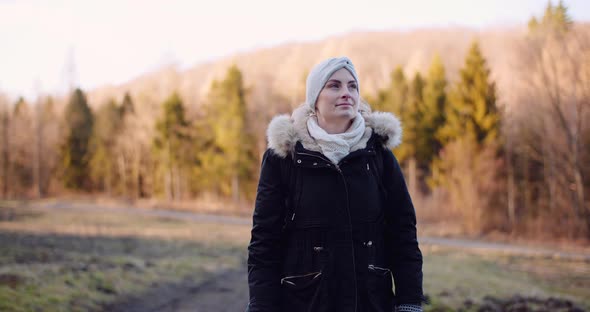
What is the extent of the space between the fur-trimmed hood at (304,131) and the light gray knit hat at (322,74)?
0.10 m

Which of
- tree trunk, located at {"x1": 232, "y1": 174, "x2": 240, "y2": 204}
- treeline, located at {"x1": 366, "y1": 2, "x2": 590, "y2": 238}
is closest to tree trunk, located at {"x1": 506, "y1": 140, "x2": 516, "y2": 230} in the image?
treeline, located at {"x1": 366, "y1": 2, "x2": 590, "y2": 238}

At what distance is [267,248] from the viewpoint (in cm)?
265

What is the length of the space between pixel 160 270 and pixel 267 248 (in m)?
8.22

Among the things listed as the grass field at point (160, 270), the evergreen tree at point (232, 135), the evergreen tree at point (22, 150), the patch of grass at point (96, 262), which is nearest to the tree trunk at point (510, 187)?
the grass field at point (160, 270)

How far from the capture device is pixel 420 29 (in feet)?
437

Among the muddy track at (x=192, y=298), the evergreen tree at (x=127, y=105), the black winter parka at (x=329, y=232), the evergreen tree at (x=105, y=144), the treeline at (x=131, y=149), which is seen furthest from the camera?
the evergreen tree at (x=127, y=105)

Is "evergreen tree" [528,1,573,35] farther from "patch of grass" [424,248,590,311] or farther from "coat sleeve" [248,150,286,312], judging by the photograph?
"coat sleeve" [248,150,286,312]

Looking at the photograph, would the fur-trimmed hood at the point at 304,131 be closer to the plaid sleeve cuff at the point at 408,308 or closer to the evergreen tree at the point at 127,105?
the plaid sleeve cuff at the point at 408,308

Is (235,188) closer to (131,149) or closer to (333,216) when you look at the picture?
(131,149)

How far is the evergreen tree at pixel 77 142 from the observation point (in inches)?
2066

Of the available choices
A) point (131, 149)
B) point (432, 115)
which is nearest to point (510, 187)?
point (432, 115)

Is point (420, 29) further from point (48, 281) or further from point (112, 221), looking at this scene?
point (48, 281)

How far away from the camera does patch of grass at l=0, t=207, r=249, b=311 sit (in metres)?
7.00

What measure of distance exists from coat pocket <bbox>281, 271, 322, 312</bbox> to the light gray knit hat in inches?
40.1
